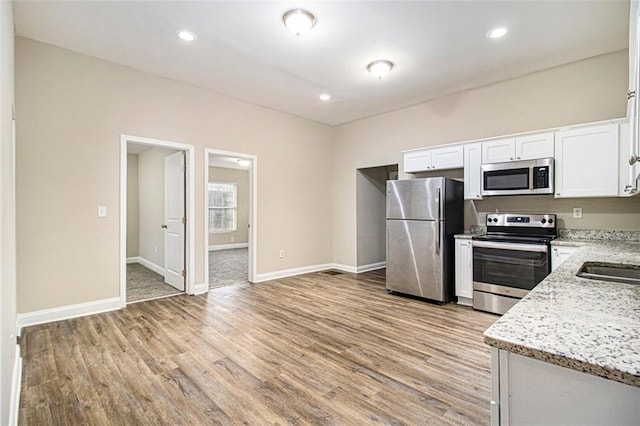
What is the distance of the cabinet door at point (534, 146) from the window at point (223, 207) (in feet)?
26.4

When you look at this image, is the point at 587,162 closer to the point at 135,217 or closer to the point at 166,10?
the point at 166,10

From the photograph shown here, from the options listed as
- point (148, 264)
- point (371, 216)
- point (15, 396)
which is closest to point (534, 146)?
point (371, 216)

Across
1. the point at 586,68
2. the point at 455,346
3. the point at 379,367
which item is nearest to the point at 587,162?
the point at 586,68

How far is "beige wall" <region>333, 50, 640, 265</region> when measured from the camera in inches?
136

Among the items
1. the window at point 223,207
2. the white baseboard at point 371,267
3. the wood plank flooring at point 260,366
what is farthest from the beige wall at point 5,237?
the window at point 223,207

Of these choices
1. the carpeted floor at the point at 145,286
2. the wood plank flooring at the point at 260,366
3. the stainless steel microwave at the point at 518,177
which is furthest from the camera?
the carpeted floor at the point at 145,286

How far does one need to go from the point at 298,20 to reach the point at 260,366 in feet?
9.80

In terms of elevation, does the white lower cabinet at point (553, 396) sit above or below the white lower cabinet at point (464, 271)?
above

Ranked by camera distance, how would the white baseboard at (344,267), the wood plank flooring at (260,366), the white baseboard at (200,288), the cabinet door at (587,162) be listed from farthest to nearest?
the white baseboard at (344,267)
the white baseboard at (200,288)
the cabinet door at (587,162)
the wood plank flooring at (260,366)

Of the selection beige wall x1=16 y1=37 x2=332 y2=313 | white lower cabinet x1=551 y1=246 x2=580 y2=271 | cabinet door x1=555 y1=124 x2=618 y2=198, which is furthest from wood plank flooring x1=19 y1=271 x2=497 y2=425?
cabinet door x1=555 y1=124 x2=618 y2=198

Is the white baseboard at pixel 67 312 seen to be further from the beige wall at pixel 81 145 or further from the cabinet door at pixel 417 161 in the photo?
the cabinet door at pixel 417 161

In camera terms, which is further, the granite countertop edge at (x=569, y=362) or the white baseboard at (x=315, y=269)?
the white baseboard at (x=315, y=269)

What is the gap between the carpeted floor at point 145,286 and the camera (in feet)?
14.4

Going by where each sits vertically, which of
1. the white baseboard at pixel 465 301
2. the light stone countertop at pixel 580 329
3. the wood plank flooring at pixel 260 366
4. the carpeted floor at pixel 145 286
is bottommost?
the wood plank flooring at pixel 260 366
